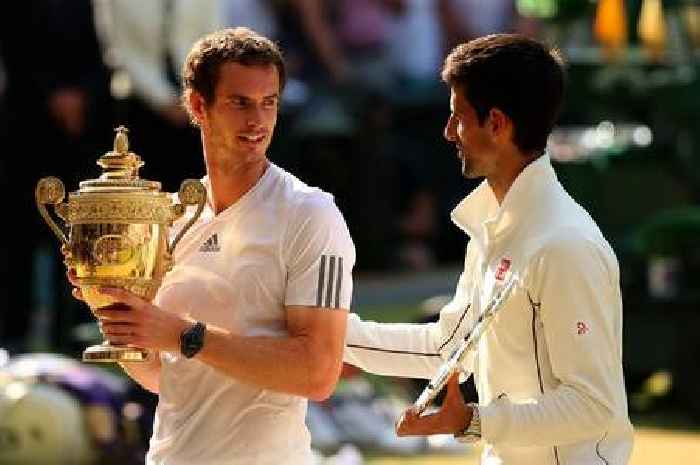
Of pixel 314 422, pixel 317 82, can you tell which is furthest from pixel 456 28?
pixel 314 422

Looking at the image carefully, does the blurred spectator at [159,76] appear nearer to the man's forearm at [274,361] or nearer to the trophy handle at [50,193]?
the trophy handle at [50,193]

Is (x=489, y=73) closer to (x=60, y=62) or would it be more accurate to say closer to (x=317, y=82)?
(x=60, y=62)

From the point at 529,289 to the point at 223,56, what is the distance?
78 cm

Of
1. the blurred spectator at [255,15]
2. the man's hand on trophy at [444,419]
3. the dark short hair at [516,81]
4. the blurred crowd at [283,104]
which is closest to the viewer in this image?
the man's hand on trophy at [444,419]

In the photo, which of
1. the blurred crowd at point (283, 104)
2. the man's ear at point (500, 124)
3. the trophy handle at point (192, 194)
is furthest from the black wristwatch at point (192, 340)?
the blurred crowd at point (283, 104)

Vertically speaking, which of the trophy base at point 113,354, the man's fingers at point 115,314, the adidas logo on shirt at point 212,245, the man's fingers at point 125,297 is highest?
the adidas logo on shirt at point 212,245

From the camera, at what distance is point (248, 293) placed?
14.7 feet

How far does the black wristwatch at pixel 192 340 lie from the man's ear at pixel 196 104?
0.46 metres

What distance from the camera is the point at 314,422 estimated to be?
10.0m

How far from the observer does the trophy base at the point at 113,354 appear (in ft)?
14.5

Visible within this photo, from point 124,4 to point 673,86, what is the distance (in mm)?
3121

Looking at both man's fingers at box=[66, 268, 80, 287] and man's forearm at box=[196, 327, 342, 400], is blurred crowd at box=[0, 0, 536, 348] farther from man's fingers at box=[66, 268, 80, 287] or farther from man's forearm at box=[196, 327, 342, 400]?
man's forearm at box=[196, 327, 342, 400]

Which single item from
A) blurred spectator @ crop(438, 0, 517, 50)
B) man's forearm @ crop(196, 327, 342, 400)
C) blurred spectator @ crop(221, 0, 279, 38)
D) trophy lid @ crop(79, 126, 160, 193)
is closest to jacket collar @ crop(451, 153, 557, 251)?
man's forearm @ crop(196, 327, 342, 400)

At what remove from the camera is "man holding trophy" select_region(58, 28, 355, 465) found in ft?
14.5
